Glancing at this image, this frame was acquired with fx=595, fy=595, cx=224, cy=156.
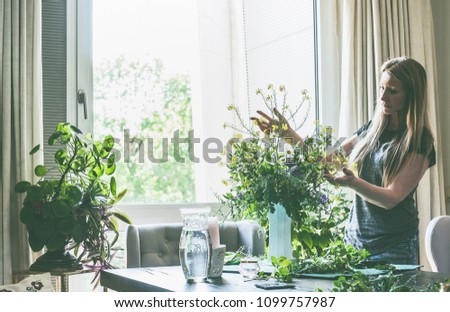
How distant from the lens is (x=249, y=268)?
5.73 feet

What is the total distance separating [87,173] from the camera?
281 cm

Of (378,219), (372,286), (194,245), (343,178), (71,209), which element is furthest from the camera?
(71,209)

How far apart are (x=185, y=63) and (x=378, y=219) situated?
183 cm

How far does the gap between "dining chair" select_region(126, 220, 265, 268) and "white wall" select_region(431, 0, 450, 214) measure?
1.65m

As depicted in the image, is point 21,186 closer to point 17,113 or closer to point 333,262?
point 17,113

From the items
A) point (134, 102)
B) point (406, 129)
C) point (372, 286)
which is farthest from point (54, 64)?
point (372, 286)

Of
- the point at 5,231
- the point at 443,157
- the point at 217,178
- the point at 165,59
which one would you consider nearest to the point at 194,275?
the point at 5,231

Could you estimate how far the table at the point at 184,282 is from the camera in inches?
63.0

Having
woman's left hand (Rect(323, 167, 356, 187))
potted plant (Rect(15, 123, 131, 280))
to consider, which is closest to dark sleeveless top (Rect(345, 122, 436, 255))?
woman's left hand (Rect(323, 167, 356, 187))

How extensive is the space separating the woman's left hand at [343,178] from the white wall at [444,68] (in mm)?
1965

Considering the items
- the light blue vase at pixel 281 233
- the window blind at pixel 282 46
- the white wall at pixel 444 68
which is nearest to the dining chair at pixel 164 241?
the light blue vase at pixel 281 233

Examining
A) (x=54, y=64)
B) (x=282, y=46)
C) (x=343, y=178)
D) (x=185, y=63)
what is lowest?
(x=343, y=178)

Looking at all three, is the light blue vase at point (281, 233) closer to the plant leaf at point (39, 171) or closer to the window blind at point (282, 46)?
the plant leaf at point (39, 171)

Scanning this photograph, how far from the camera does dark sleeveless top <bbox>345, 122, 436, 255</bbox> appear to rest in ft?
7.55
